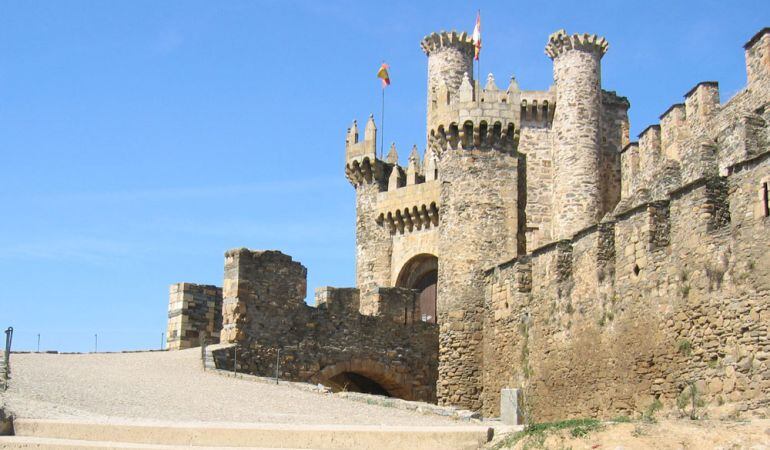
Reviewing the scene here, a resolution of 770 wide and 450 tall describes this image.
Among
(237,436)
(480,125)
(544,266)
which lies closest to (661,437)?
(237,436)

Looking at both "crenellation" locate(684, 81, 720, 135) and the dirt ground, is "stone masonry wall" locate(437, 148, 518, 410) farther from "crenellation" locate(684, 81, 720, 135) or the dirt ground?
the dirt ground

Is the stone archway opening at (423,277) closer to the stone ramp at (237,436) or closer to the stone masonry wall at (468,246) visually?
the stone masonry wall at (468,246)

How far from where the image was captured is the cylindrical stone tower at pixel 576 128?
33.8 metres

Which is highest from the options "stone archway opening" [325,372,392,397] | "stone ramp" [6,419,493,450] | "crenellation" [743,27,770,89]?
"crenellation" [743,27,770,89]

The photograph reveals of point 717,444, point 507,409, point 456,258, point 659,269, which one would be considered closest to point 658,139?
point 456,258

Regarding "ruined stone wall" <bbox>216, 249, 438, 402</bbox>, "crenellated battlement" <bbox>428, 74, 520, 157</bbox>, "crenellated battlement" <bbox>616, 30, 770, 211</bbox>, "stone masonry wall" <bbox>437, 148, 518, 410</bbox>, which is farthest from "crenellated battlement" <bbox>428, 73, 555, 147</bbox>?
"ruined stone wall" <bbox>216, 249, 438, 402</bbox>

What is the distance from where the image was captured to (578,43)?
34906 millimetres

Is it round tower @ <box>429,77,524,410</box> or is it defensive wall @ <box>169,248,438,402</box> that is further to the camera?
round tower @ <box>429,77,524,410</box>

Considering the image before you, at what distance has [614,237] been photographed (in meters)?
22.8

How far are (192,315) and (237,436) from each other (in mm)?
14749

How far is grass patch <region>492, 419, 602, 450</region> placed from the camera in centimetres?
1246

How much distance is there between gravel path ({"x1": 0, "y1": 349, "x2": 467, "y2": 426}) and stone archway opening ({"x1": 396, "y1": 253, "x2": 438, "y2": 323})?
14992 mm

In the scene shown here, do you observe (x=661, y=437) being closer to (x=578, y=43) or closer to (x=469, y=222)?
(x=469, y=222)

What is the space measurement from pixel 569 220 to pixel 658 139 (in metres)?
3.47
